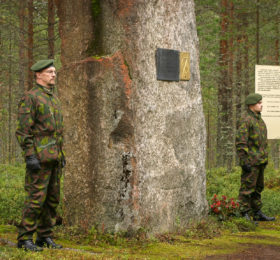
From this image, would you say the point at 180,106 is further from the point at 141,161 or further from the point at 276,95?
the point at 276,95

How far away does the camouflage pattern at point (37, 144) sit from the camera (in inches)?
201

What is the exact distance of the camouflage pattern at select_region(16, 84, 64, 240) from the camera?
16.7 feet

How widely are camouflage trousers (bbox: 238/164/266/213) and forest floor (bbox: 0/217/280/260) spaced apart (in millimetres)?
1117

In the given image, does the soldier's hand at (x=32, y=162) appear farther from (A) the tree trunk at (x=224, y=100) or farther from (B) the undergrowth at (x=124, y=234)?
(A) the tree trunk at (x=224, y=100)

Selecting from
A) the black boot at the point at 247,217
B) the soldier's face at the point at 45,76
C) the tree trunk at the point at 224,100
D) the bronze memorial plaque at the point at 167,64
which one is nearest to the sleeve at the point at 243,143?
the black boot at the point at 247,217

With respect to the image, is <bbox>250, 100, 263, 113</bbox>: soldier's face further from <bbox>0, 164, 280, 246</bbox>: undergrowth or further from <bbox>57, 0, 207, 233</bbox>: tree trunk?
<bbox>0, 164, 280, 246</bbox>: undergrowth

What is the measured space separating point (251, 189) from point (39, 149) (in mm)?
4265

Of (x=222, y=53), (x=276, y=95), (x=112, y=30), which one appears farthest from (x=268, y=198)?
(x=222, y=53)

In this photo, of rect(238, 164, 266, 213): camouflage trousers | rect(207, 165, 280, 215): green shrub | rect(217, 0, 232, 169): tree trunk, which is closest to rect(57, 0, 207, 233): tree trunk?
rect(238, 164, 266, 213): camouflage trousers

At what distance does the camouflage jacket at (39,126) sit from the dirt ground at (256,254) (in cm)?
239

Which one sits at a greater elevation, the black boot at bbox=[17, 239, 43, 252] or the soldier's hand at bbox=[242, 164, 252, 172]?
the soldier's hand at bbox=[242, 164, 252, 172]

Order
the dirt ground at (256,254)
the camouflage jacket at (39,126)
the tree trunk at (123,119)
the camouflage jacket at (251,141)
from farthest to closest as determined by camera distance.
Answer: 1. the camouflage jacket at (251,141)
2. the tree trunk at (123,119)
3. the dirt ground at (256,254)
4. the camouflage jacket at (39,126)

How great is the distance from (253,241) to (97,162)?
261 cm

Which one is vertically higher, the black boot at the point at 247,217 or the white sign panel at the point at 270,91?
the white sign panel at the point at 270,91
